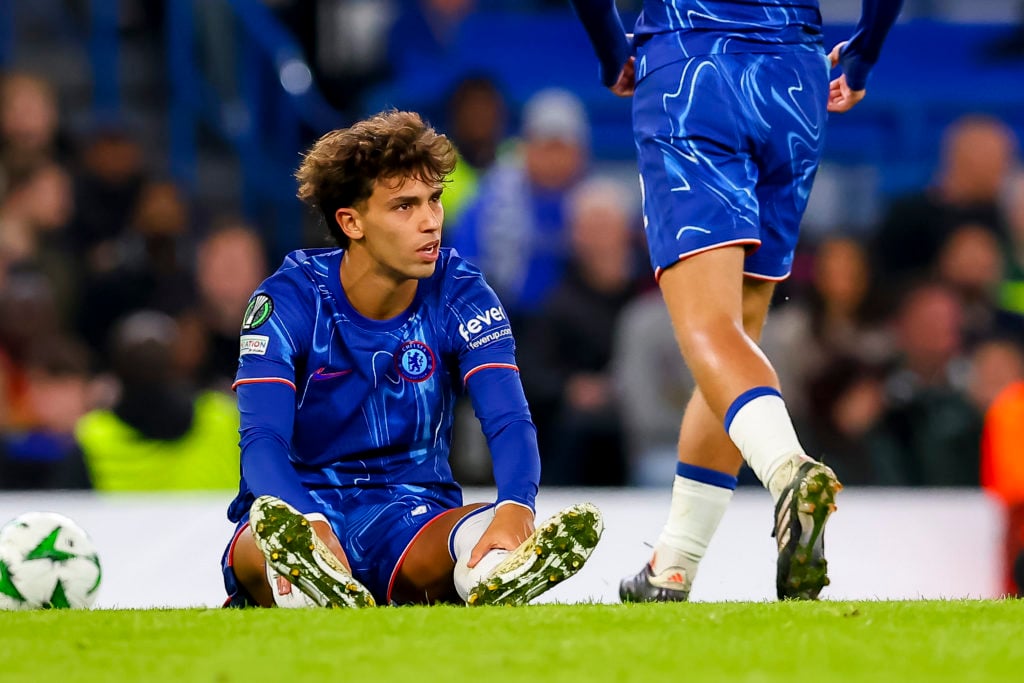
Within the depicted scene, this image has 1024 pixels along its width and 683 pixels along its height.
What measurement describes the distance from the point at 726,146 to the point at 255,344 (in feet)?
3.96

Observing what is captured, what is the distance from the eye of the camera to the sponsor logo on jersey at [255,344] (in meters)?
3.73

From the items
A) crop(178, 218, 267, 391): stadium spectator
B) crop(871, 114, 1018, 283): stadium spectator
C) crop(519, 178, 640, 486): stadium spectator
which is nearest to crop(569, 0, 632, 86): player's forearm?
crop(519, 178, 640, 486): stadium spectator

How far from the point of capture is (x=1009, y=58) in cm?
1141

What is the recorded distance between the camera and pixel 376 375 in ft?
12.7

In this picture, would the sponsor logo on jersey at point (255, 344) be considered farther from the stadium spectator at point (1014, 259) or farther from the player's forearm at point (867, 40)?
the stadium spectator at point (1014, 259)

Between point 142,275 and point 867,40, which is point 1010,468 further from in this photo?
point 142,275

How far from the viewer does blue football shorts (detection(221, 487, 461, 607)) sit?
3811 millimetres

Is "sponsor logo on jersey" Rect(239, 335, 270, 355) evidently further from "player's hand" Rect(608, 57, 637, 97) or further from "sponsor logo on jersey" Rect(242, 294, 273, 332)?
"player's hand" Rect(608, 57, 637, 97)

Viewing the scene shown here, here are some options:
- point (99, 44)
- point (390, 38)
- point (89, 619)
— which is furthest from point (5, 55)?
point (89, 619)

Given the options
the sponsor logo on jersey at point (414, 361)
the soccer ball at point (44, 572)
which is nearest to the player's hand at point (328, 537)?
the sponsor logo on jersey at point (414, 361)

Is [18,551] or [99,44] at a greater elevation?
[99,44]

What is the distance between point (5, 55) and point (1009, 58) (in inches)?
274

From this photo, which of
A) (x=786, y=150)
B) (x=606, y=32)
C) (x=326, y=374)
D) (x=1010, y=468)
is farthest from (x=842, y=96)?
(x=1010, y=468)

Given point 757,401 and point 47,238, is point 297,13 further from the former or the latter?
point 757,401
